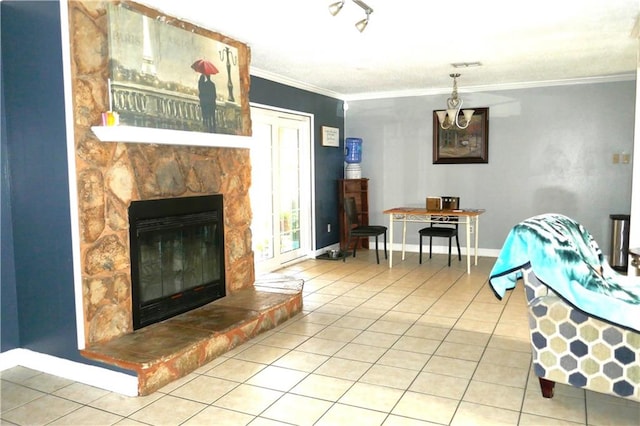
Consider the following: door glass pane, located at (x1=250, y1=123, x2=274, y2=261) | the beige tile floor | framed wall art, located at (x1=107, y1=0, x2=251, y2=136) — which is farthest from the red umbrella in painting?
the beige tile floor

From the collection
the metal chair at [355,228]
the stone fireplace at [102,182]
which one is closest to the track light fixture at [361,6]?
the stone fireplace at [102,182]

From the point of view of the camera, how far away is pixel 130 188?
333cm

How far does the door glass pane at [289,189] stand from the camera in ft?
20.7

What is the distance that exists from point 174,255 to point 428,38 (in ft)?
9.19

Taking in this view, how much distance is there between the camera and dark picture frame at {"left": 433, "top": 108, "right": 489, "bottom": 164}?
6.84 m

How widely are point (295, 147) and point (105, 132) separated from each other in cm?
373

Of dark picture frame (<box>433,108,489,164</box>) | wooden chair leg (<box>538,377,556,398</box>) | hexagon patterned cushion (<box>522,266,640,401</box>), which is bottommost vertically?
wooden chair leg (<box>538,377,556,398</box>)

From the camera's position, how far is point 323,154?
23.2 ft

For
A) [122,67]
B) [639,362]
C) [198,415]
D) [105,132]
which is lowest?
[198,415]

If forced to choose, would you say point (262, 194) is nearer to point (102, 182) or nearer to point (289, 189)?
point (289, 189)

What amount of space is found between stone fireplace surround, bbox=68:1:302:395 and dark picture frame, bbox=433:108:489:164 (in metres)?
4.24

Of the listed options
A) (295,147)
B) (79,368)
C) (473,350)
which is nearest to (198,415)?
(79,368)

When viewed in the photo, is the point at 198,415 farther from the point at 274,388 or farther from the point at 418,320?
the point at 418,320

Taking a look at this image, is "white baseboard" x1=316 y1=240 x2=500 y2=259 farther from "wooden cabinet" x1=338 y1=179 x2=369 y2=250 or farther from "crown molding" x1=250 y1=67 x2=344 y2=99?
"crown molding" x1=250 y1=67 x2=344 y2=99
